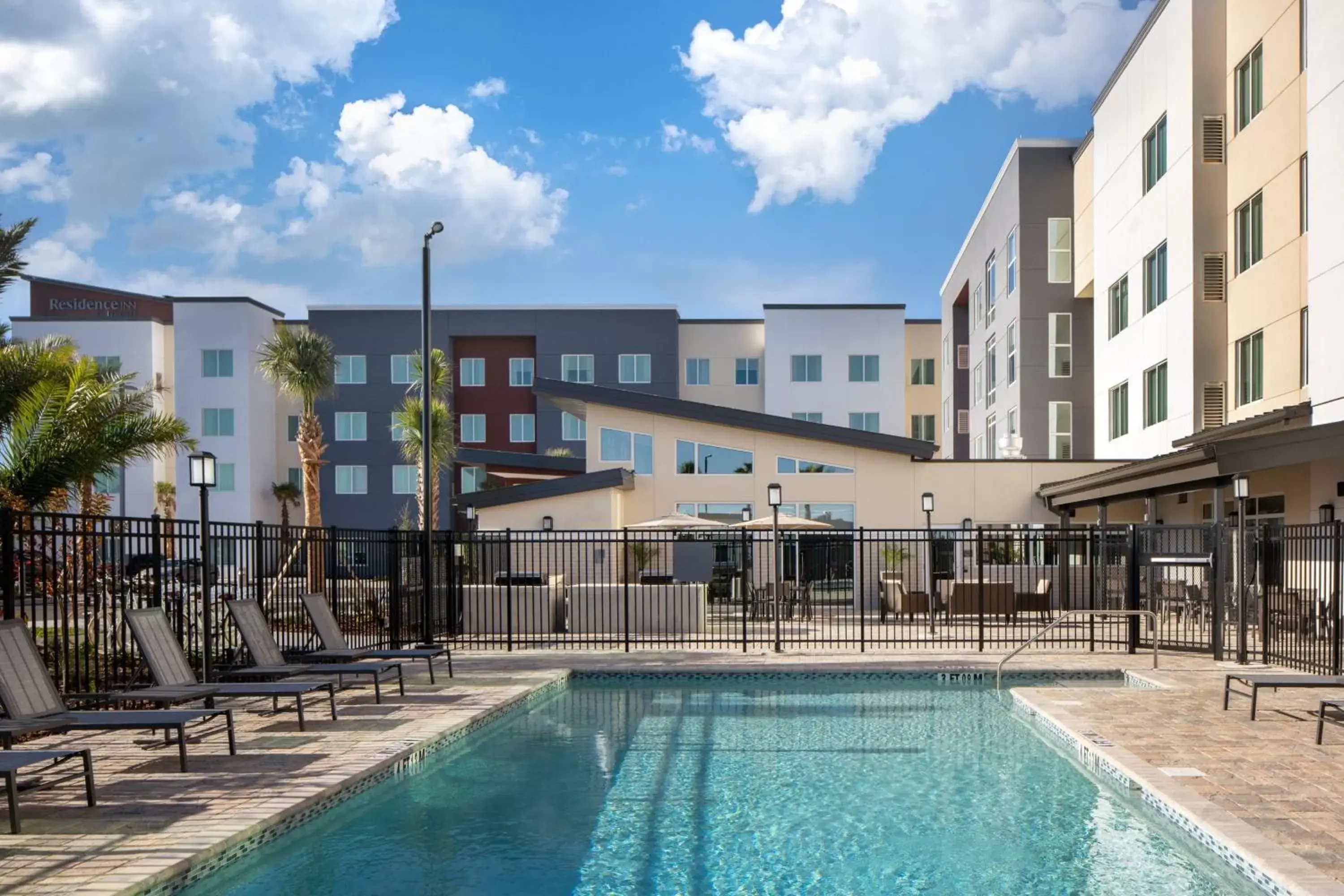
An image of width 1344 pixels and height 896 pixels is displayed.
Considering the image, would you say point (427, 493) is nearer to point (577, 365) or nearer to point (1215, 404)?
point (1215, 404)

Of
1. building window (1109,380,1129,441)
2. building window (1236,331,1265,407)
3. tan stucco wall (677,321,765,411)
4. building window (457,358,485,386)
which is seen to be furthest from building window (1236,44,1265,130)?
building window (457,358,485,386)

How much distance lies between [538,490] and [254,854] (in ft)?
63.0

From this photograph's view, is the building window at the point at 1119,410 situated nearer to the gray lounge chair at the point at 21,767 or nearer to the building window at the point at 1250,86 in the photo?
the building window at the point at 1250,86

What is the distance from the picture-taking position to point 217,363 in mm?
48438

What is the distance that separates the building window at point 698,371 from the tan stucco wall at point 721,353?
0.11 m

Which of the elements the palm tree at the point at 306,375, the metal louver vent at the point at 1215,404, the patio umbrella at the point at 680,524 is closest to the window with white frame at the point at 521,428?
the palm tree at the point at 306,375

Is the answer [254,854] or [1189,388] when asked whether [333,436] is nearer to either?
[1189,388]

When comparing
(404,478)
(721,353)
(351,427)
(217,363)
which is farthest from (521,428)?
(217,363)

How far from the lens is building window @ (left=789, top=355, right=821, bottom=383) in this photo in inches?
1839

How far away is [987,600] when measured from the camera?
20.2 metres

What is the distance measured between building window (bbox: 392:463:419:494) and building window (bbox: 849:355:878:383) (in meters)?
19.3

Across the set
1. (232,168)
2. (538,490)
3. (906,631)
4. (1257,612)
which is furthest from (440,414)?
(232,168)

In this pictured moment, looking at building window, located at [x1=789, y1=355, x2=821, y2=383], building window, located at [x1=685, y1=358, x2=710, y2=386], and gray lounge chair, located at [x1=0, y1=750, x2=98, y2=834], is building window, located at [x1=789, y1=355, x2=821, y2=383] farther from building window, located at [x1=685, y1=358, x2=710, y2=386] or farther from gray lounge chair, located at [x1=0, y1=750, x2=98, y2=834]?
gray lounge chair, located at [x1=0, y1=750, x2=98, y2=834]

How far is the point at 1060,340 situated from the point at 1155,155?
8760mm
